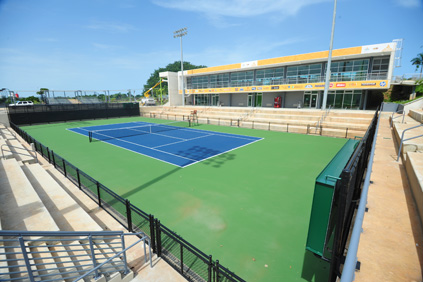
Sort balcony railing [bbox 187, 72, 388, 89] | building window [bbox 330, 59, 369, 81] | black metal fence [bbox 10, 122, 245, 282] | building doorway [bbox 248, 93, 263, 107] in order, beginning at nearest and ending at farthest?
black metal fence [bbox 10, 122, 245, 282]
balcony railing [bbox 187, 72, 388, 89]
building window [bbox 330, 59, 369, 81]
building doorway [bbox 248, 93, 263, 107]

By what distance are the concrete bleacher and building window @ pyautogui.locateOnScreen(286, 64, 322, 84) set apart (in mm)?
35582

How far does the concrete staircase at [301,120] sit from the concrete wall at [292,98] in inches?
319

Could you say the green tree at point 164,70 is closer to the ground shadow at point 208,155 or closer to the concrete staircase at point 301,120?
the concrete staircase at point 301,120

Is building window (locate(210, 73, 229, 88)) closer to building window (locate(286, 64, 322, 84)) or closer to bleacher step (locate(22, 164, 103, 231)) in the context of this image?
building window (locate(286, 64, 322, 84))

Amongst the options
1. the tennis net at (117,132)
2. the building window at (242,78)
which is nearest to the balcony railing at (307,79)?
the building window at (242,78)

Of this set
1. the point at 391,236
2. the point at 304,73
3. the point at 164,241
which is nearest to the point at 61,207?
the point at 164,241

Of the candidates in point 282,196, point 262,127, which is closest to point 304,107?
point 262,127

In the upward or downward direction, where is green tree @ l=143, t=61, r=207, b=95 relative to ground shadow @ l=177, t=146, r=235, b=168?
upward

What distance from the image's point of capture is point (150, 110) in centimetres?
4725

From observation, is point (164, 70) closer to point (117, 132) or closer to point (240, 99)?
point (240, 99)

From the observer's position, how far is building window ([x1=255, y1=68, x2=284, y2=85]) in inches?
1532

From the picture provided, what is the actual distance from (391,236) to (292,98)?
3745cm

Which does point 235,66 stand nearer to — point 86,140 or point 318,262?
point 86,140

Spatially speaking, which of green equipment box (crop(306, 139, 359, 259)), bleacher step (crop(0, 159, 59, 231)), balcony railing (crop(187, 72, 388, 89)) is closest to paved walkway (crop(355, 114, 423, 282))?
green equipment box (crop(306, 139, 359, 259))
